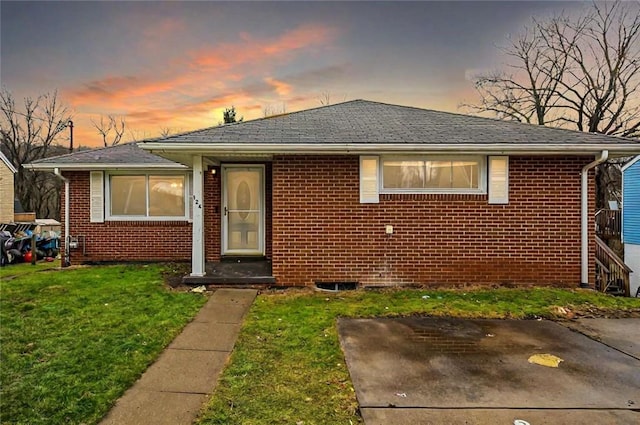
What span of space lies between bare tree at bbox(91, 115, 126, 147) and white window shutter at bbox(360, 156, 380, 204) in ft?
111

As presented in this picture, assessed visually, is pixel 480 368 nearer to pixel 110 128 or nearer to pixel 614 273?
pixel 614 273

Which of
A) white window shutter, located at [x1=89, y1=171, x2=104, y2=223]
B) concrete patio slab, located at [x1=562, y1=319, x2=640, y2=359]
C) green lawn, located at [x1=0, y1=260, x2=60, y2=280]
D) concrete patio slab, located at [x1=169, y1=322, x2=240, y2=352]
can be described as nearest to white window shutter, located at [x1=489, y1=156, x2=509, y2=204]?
concrete patio slab, located at [x1=562, y1=319, x2=640, y2=359]

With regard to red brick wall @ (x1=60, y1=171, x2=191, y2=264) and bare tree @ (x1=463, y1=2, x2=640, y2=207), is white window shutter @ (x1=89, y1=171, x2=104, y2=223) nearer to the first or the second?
red brick wall @ (x1=60, y1=171, x2=191, y2=264)

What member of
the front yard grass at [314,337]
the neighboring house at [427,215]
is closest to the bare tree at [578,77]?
the neighboring house at [427,215]

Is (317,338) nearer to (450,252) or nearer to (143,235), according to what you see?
(450,252)

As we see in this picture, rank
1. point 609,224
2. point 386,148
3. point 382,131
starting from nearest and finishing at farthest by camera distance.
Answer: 1. point 386,148
2. point 382,131
3. point 609,224

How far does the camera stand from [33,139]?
102ft

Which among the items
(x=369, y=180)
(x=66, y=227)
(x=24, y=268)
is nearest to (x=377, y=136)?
(x=369, y=180)

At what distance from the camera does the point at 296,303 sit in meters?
6.20

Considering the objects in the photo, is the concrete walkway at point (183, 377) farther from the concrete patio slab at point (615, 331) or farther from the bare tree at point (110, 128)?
the bare tree at point (110, 128)

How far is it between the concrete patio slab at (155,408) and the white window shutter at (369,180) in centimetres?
485

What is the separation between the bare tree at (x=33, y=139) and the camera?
29.8m

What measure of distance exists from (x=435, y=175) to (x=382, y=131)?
4.60 feet

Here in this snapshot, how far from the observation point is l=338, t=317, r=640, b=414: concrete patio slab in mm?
3094
